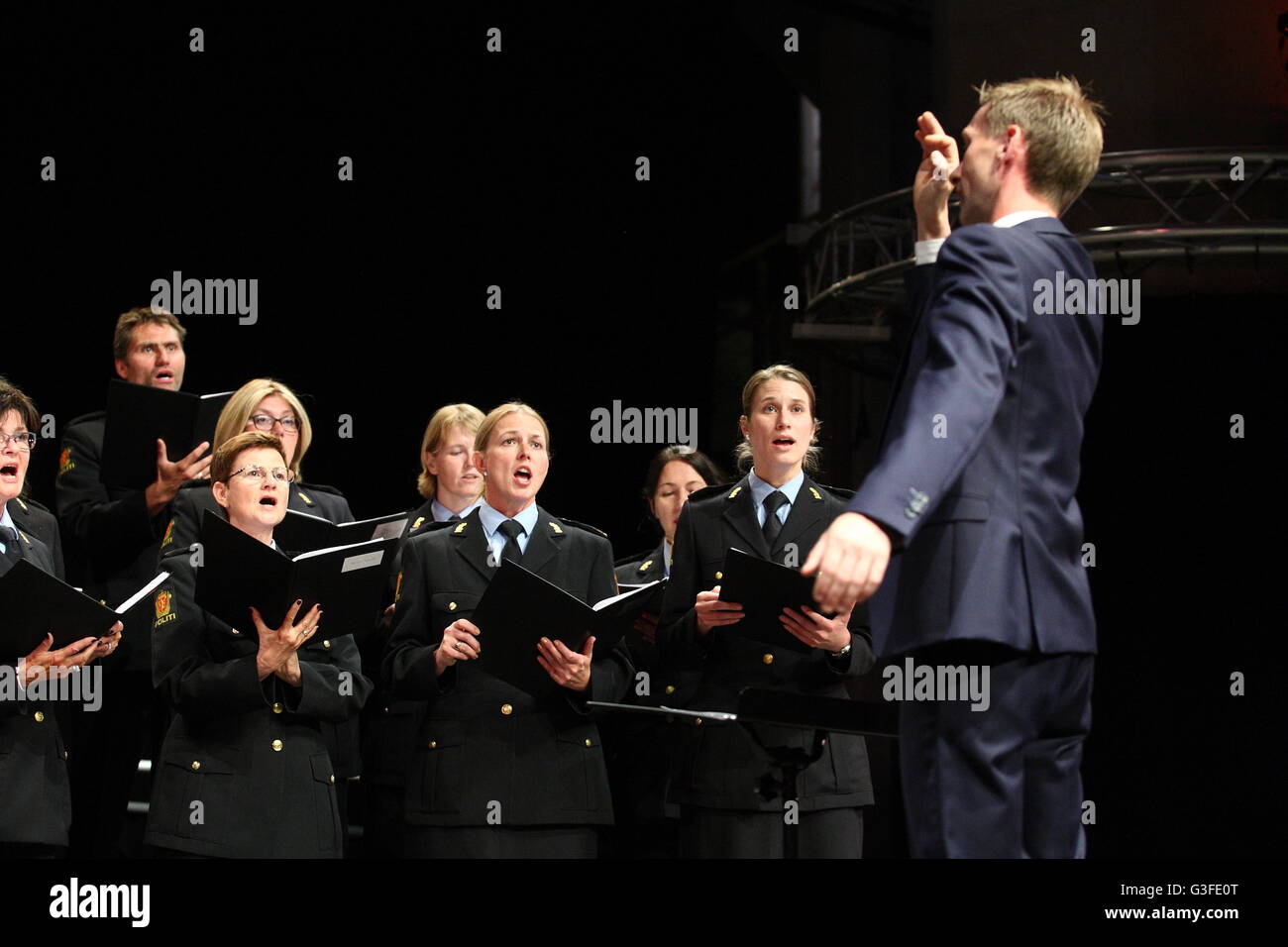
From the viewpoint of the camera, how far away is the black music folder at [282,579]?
3.10m

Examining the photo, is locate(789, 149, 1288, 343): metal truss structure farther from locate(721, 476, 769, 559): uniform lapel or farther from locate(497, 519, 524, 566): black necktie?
locate(497, 519, 524, 566): black necktie

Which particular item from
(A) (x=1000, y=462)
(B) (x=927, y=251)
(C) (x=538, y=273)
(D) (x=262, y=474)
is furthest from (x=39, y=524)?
(C) (x=538, y=273)

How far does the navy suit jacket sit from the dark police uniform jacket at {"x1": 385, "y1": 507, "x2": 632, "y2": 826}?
1.40m

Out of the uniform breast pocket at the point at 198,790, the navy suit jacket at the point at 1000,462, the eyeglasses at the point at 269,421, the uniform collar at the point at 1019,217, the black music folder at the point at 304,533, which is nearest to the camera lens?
the navy suit jacket at the point at 1000,462

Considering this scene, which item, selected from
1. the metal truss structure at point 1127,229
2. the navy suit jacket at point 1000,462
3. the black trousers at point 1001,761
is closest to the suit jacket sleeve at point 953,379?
the navy suit jacket at point 1000,462

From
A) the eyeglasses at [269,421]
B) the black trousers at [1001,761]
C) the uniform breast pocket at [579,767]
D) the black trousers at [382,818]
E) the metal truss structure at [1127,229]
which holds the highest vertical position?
the metal truss structure at [1127,229]

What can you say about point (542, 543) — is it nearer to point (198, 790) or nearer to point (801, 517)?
point (801, 517)

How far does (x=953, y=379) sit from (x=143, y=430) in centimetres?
267

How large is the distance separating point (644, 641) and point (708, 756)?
51 centimetres

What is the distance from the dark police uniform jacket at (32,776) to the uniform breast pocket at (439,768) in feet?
2.58

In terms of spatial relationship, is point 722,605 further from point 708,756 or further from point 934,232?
point 934,232

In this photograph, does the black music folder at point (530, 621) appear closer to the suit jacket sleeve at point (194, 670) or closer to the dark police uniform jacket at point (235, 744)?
the dark police uniform jacket at point (235, 744)

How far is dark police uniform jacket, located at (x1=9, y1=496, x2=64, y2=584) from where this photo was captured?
372 centimetres

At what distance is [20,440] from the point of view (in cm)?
361
